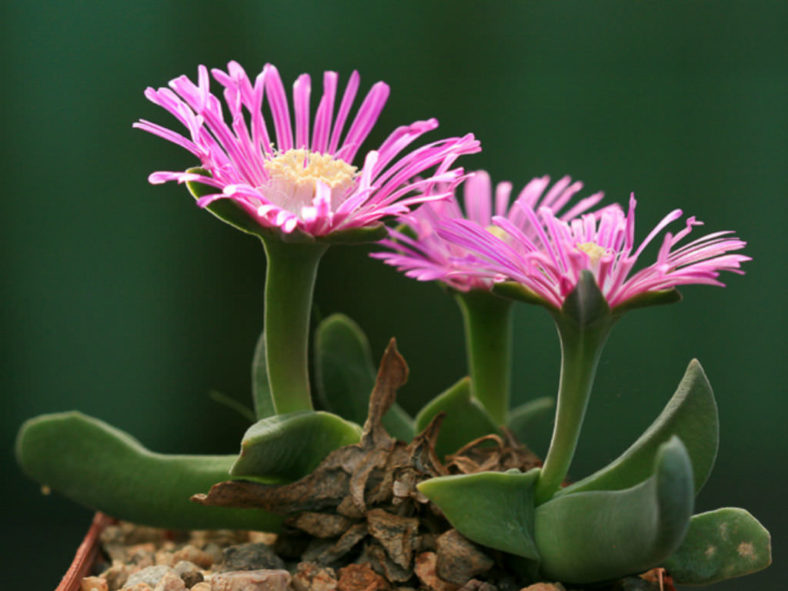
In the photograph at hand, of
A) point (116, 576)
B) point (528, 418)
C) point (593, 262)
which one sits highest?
point (593, 262)

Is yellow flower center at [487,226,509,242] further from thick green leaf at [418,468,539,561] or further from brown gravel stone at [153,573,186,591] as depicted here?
brown gravel stone at [153,573,186,591]

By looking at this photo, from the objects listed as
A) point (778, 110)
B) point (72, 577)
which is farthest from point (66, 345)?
point (778, 110)

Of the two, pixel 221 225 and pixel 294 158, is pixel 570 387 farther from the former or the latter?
pixel 221 225

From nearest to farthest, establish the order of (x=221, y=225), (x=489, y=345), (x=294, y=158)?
(x=294, y=158)
(x=489, y=345)
(x=221, y=225)

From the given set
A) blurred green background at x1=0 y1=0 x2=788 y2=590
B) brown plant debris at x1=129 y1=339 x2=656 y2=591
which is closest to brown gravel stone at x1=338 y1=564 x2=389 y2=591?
brown plant debris at x1=129 y1=339 x2=656 y2=591

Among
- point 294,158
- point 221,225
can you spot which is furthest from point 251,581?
point 221,225
